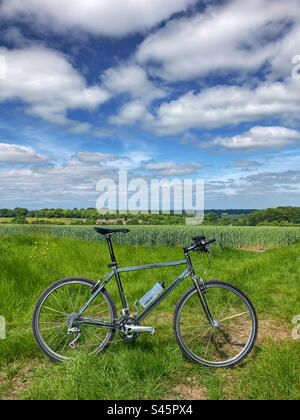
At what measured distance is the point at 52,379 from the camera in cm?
294

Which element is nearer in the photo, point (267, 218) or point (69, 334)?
point (69, 334)

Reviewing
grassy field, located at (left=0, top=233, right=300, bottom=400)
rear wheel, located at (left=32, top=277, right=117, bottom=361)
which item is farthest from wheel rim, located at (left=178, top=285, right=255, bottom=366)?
rear wheel, located at (left=32, top=277, right=117, bottom=361)

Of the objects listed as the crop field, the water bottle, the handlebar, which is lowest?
the crop field

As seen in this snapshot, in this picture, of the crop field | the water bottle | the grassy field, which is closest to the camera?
the grassy field

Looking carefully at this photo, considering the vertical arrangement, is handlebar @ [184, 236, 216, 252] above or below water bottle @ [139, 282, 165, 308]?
above

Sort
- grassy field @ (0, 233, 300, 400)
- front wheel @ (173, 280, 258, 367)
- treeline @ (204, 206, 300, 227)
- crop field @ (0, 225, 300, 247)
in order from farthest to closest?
1. treeline @ (204, 206, 300, 227)
2. crop field @ (0, 225, 300, 247)
3. front wheel @ (173, 280, 258, 367)
4. grassy field @ (0, 233, 300, 400)

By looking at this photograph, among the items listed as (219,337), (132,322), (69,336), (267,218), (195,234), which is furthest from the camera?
(267,218)

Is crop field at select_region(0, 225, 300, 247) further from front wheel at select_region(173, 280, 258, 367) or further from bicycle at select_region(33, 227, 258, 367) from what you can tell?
bicycle at select_region(33, 227, 258, 367)

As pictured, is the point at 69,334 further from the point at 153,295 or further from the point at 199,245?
the point at 199,245

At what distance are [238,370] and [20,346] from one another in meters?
2.59

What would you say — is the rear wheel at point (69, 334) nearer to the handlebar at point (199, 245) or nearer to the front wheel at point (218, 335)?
the front wheel at point (218, 335)

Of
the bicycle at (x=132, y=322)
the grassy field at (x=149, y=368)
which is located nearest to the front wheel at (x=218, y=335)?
the bicycle at (x=132, y=322)

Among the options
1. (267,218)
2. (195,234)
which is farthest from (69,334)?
(267,218)
